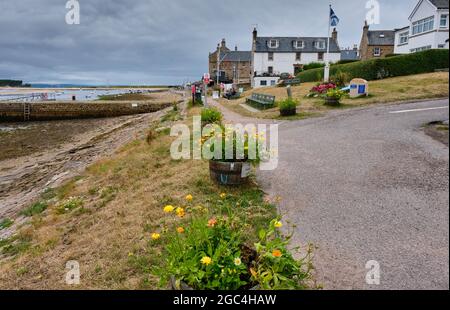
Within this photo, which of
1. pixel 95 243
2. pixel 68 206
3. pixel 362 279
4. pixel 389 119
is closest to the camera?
pixel 362 279

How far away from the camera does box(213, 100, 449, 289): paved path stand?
3904mm

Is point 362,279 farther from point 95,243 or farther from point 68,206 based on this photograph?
point 68,206

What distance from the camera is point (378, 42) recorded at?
52031mm

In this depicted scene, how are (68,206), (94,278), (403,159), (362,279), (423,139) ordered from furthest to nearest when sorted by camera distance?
1. (423,139)
2. (68,206)
3. (403,159)
4. (94,278)
5. (362,279)

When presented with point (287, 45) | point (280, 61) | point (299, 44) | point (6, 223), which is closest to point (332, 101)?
point (6, 223)

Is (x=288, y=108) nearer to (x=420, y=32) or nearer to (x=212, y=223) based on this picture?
(x=212, y=223)

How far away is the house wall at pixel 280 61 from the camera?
60438 mm

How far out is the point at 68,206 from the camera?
848 cm

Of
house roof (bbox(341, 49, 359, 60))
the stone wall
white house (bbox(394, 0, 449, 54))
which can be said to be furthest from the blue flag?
house roof (bbox(341, 49, 359, 60))

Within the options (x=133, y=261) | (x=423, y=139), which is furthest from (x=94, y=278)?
(x=423, y=139)

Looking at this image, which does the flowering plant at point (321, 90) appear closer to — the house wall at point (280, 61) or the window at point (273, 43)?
the house wall at point (280, 61)

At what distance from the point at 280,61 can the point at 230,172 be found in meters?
57.7

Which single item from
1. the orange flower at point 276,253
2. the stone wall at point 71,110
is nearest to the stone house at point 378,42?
the stone wall at point 71,110
